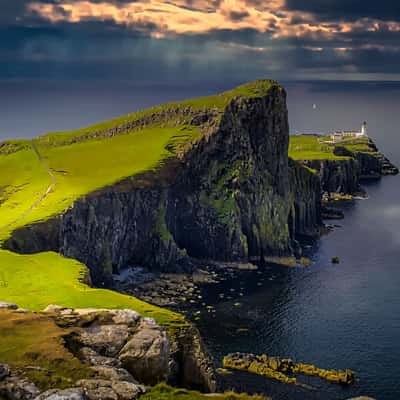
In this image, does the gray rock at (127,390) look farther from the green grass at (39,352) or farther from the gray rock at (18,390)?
the gray rock at (18,390)

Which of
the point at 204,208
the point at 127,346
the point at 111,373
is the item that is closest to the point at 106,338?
the point at 127,346

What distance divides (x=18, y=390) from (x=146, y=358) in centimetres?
1538

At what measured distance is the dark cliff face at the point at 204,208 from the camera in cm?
14862

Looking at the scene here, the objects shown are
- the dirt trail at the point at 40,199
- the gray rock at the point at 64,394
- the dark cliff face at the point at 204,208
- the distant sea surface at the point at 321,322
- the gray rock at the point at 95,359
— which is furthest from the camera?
the dark cliff face at the point at 204,208

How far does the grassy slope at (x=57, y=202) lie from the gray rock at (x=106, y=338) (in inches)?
814

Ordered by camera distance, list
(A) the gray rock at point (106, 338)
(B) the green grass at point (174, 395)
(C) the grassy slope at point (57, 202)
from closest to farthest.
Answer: (B) the green grass at point (174, 395), (A) the gray rock at point (106, 338), (C) the grassy slope at point (57, 202)

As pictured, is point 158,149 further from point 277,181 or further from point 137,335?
point 137,335

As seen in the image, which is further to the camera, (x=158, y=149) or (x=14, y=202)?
(x=158, y=149)

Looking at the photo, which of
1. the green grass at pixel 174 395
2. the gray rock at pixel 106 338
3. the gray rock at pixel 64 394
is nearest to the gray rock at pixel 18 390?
the gray rock at pixel 64 394

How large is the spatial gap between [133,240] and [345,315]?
201ft

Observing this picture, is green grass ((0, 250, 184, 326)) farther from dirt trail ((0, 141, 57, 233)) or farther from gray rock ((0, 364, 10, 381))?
gray rock ((0, 364, 10, 381))

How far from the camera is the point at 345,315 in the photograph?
4931 inches

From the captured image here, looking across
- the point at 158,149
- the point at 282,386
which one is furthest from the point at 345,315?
the point at 158,149

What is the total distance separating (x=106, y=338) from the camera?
184 feet
